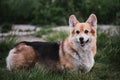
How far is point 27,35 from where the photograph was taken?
13.9 m

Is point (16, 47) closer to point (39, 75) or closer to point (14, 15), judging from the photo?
point (39, 75)

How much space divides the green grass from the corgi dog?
31 cm

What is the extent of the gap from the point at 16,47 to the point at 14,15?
26.1 feet

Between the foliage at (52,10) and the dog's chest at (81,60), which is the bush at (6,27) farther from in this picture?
the dog's chest at (81,60)

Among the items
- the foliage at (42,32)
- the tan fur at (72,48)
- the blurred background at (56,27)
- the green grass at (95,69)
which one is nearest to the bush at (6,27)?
the blurred background at (56,27)

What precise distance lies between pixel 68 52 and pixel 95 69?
1004 mm

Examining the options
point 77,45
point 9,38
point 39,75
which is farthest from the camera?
point 9,38

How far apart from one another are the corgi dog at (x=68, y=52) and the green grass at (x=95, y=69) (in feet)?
1.01

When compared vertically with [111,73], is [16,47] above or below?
above

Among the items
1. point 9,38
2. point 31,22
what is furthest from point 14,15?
point 9,38

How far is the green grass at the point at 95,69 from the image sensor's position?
319 inches

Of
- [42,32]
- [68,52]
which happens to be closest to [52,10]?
[42,32]

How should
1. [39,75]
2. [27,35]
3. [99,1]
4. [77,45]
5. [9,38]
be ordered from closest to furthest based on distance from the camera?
1. [39,75]
2. [77,45]
3. [9,38]
4. [27,35]
5. [99,1]

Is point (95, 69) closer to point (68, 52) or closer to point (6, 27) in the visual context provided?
point (68, 52)
